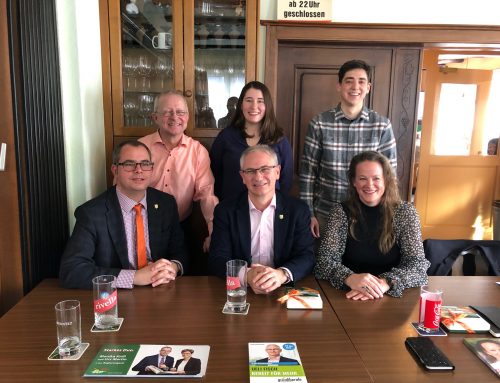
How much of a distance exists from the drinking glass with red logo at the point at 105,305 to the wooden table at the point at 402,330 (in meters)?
0.71

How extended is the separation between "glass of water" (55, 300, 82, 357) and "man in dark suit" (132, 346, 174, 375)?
0.63 feet

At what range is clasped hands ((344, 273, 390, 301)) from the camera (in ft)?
4.89

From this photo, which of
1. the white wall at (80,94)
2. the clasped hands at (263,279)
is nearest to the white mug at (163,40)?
the white wall at (80,94)

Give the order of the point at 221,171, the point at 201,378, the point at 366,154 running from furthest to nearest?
the point at 221,171
the point at 366,154
the point at 201,378

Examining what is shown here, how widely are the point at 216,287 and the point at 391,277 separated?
0.65 metres

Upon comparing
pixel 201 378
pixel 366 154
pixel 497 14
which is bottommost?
pixel 201 378

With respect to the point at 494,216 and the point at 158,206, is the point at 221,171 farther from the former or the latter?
the point at 494,216

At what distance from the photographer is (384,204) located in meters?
1.78

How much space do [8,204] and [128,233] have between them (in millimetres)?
486

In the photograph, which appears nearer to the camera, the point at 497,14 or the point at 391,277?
the point at 391,277

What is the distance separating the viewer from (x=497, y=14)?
2852 millimetres


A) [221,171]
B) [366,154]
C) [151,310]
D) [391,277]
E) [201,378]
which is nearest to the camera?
[201,378]

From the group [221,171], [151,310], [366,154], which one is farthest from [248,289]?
[221,171]

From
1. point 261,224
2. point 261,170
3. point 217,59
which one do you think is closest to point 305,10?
point 217,59
